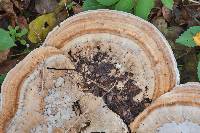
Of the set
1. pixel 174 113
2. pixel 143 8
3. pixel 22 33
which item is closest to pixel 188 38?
pixel 143 8

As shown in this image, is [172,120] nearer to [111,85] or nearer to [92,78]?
[111,85]

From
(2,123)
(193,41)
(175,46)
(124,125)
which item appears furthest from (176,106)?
(2,123)

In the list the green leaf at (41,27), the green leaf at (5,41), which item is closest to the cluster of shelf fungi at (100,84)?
the green leaf at (5,41)

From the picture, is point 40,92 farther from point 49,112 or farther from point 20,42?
point 20,42

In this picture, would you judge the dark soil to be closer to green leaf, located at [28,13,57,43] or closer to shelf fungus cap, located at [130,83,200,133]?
shelf fungus cap, located at [130,83,200,133]

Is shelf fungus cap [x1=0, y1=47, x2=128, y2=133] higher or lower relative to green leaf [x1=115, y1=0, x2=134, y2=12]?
lower

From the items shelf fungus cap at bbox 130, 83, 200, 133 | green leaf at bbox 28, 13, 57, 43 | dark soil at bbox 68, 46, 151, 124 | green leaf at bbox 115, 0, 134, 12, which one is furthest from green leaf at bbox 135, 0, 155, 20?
green leaf at bbox 28, 13, 57, 43

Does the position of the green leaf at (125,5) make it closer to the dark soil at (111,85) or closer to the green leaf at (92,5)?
the green leaf at (92,5)
